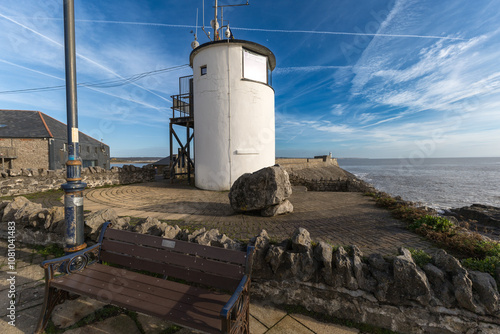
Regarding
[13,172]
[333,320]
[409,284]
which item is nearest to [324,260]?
[333,320]

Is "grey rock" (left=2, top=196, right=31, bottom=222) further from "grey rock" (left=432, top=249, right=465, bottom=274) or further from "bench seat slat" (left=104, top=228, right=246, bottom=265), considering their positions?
"grey rock" (left=432, top=249, right=465, bottom=274)

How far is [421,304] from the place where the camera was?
2248mm

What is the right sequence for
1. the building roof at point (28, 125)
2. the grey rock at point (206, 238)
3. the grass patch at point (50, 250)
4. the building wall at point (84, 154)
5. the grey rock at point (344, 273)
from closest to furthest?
the grey rock at point (344, 273), the grey rock at point (206, 238), the grass patch at point (50, 250), the building roof at point (28, 125), the building wall at point (84, 154)

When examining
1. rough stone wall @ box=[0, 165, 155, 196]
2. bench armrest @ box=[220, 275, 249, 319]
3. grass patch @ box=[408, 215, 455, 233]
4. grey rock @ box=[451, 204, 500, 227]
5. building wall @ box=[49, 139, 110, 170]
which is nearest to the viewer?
bench armrest @ box=[220, 275, 249, 319]

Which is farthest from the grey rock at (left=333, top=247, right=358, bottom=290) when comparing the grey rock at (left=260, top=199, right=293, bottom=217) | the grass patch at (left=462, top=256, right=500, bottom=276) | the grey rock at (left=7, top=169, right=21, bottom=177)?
the grey rock at (left=7, top=169, right=21, bottom=177)

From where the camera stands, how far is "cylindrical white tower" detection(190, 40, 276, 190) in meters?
10.3

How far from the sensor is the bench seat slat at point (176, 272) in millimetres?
2245

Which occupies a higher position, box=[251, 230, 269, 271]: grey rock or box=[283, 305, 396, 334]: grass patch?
box=[251, 230, 269, 271]: grey rock

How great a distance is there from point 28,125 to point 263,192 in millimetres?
31515

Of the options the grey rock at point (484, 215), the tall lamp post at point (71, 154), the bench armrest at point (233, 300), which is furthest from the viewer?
→ the grey rock at point (484, 215)

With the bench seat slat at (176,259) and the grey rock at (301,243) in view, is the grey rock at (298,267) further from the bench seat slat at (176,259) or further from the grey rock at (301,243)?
the bench seat slat at (176,259)

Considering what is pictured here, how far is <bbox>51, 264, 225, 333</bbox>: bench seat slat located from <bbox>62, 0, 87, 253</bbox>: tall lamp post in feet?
2.44

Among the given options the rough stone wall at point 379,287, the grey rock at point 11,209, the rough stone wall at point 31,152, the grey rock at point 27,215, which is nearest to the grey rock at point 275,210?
the rough stone wall at point 379,287

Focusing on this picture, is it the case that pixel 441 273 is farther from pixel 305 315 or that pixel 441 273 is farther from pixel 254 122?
pixel 254 122
